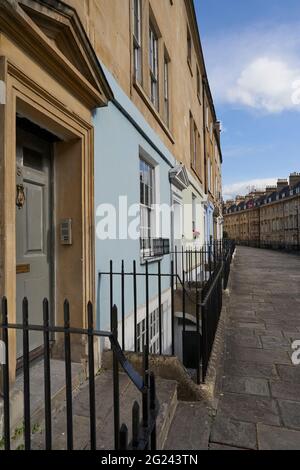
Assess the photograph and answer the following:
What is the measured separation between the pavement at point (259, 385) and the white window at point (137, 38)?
4862 millimetres

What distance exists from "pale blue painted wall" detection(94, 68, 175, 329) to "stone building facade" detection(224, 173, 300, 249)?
141ft

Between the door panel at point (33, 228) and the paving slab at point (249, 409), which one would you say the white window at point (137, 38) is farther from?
the paving slab at point (249, 409)

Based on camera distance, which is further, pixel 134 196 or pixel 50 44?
pixel 134 196

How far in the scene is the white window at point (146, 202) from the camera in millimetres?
5973

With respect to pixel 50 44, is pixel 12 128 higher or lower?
lower

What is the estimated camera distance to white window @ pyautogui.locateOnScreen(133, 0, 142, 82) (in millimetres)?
5609

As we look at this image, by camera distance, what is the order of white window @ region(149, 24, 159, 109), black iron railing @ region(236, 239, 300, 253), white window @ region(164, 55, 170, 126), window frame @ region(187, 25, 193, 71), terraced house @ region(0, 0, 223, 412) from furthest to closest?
1. black iron railing @ region(236, 239, 300, 253)
2. window frame @ region(187, 25, 193, 71)
3. white window @ region(164, 55, 170, 126)
4. white window @ region(149, 24, 159, 109)
5. terraced house @ region(0, 0, 223, 412)

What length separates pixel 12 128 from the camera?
2.35 metres

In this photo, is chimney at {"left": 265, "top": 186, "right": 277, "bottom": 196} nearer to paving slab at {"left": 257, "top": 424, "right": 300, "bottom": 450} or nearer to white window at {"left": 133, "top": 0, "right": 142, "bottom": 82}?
white window at {"left": 133, "top": 0, "right": 142, "bottom": 82}

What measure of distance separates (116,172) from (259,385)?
316 centimetres

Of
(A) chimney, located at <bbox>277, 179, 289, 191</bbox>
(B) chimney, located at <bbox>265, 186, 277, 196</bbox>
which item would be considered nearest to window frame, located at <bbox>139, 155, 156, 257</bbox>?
(A) chimney, located at <bbox>277, 179, 289, 191</bbox>
